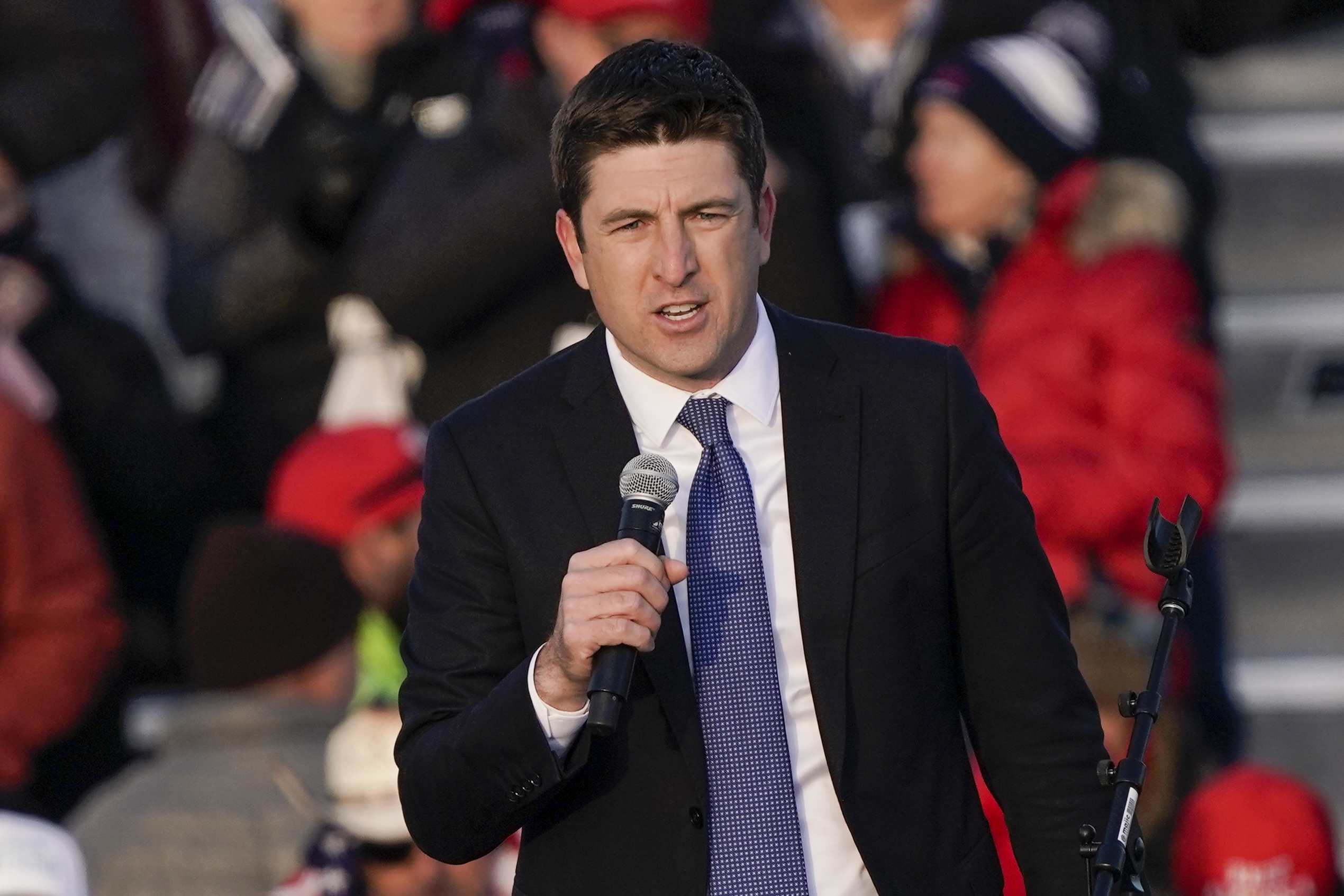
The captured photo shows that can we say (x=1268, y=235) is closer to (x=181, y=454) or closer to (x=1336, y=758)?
(x=1336, y=758)

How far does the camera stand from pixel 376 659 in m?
4.78

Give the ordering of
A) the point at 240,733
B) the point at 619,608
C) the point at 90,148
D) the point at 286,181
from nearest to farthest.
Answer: the point at 619,608 < the point at 240,733 < the point at 286,181 < the point at 90,148

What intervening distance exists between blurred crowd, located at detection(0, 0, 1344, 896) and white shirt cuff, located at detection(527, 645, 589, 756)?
1.91 metres

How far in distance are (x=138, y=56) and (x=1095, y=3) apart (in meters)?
2.67

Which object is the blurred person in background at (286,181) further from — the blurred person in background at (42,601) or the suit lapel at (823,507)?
the suit lapel at (823,507)

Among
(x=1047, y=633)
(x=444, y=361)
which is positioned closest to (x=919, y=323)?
(x=444, y=361)

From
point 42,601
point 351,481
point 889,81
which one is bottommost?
point 42,601

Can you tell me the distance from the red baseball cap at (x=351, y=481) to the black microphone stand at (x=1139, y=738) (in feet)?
9.52

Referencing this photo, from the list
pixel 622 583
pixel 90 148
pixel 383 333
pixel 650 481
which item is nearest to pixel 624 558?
pixel 622 583

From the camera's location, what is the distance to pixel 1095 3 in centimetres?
584

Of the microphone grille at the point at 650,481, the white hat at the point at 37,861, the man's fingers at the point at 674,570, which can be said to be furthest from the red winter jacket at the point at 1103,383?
the man's fingers at the point at 674,570

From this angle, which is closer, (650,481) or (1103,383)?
(650,481)

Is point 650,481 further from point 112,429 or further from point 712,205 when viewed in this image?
point 112,429

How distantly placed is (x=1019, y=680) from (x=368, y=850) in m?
2.03
